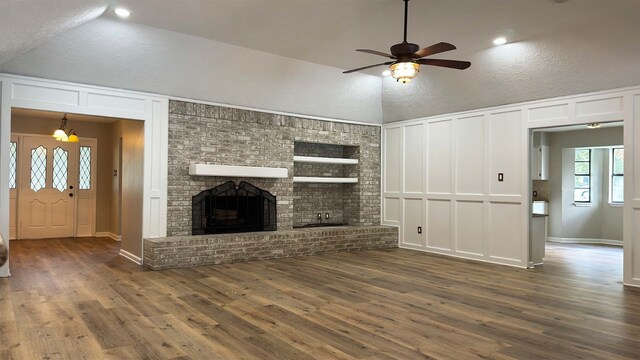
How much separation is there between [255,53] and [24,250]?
536 cm

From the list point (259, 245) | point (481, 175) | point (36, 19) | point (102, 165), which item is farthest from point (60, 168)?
point (481, 175)

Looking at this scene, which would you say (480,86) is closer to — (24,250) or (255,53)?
(255,53)

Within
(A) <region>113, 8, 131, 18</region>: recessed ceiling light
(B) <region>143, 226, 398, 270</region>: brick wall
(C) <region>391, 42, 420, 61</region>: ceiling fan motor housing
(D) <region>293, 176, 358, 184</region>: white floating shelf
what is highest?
(A) <region>113, 8, 131, 18</region>: recessed ceiling light

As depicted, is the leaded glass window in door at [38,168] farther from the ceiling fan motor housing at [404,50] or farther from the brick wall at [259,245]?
the ceiling fan motor housing at [404,50]

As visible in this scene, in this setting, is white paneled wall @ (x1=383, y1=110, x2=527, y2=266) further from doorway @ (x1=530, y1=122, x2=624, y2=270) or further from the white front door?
the white front door

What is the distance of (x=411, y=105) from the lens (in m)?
8.39

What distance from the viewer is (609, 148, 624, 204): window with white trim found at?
10.3m

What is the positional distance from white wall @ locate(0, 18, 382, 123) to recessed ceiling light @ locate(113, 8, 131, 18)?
9.1 inches

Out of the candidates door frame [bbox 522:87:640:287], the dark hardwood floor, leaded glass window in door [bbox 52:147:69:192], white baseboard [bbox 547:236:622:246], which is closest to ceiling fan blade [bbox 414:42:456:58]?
the dark hardwood floor

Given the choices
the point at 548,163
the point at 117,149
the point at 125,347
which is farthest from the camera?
the point at 548,163

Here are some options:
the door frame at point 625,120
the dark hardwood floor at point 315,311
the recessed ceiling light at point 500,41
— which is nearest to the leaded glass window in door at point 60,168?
the dark hardwood floor at point 315,311

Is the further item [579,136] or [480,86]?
[579,136]

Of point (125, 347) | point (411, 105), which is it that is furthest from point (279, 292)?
point (411, 105)

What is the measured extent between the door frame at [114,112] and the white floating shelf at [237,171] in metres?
0.51
